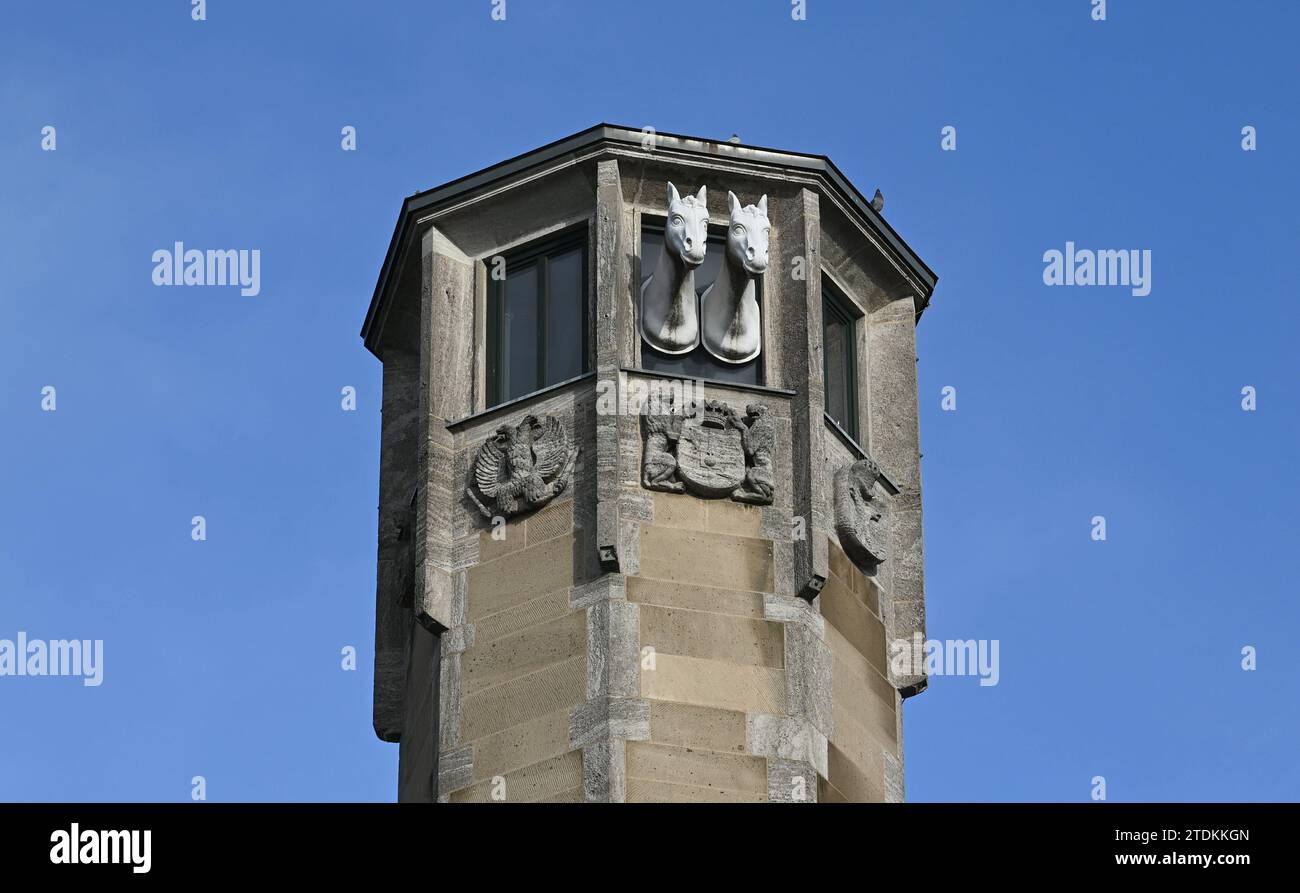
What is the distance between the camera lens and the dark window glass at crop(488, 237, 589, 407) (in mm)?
34531

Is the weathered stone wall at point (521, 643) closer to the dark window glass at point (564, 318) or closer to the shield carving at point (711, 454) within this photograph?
the dark window glass at point (564, 318)

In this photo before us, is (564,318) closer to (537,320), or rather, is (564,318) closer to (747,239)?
(537,320)

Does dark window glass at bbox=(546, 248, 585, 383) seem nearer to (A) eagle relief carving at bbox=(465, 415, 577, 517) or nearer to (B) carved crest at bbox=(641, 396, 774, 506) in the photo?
(A) eagle relief carving at bbox=(465, 415, 577, 517)

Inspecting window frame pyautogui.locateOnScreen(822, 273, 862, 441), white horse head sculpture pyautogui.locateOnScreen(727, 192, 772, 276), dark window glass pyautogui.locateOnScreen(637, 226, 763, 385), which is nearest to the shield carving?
dark window glass pyautogui.locateOnScreen(637, 226, 763, 385)

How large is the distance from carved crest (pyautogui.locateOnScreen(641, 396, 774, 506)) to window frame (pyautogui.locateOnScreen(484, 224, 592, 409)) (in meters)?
1.18

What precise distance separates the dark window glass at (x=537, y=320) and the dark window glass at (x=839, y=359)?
2.34 metres

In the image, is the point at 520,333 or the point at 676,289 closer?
the point at 676,289

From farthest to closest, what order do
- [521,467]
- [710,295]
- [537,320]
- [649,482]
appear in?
[537,320] < [710,295] < [521,467] < [649,482]

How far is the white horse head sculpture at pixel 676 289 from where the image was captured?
34.0 metres

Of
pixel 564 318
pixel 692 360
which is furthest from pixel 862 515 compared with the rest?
pixel 564 318

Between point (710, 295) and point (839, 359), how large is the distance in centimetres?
185

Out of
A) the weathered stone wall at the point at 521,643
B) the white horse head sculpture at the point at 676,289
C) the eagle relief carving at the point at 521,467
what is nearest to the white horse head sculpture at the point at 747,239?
the white horse head sculpture at the point at 676,289

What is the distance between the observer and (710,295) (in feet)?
113
